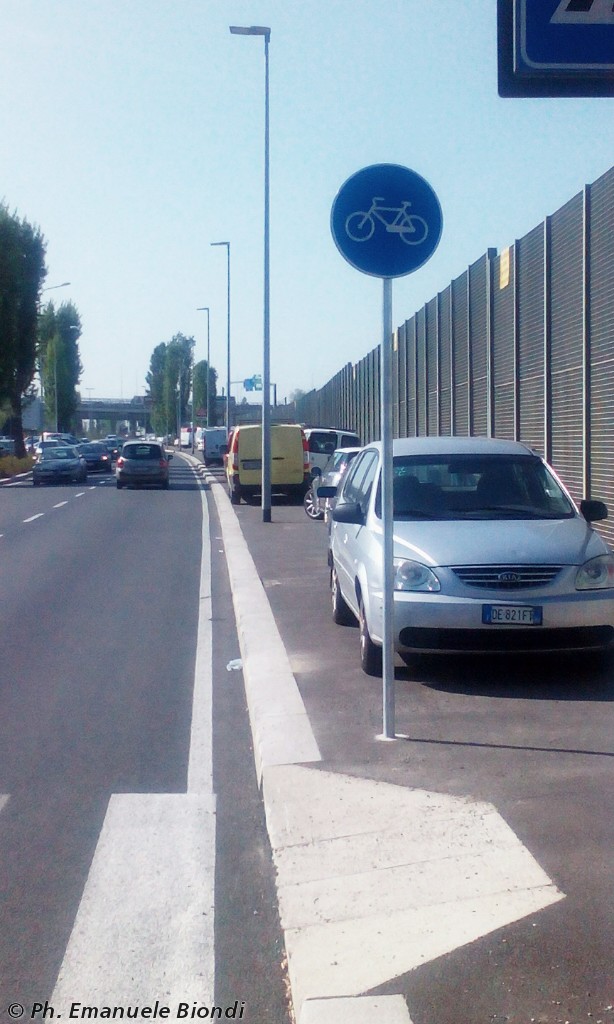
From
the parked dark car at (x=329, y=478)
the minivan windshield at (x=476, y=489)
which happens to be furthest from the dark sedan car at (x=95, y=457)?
the minivan windshield at (x=476, y=489)

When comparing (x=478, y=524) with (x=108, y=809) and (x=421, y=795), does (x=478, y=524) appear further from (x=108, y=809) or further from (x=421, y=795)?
(x=108, y=809)

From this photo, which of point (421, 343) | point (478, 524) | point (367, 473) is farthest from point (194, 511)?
point (478, 524)

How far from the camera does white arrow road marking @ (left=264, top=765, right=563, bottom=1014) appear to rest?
391 centimetres

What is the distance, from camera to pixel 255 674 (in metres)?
8.20

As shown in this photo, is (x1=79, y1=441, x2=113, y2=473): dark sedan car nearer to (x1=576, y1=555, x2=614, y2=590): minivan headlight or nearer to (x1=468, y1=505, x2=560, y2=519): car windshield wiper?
(x1=468, y1=505, x2=560, y2=519): car windshield wiper

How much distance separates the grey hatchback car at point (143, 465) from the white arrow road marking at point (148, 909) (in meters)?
34.4

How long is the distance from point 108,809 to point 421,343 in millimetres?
26652

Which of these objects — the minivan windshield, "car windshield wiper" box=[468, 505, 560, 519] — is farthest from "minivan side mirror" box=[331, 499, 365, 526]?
"car windshield wiper" box=[468, 505, 560, 519]

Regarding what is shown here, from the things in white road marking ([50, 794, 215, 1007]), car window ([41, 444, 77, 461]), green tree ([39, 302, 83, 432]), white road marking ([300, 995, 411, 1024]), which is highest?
green tree ([39, 302, 83, 432])

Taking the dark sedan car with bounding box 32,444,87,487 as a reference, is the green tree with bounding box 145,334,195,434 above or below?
above

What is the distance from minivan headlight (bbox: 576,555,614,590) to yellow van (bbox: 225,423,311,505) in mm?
22144

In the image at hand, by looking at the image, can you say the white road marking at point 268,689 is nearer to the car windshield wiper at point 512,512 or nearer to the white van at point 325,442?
the car windshield wiper at point 512,512

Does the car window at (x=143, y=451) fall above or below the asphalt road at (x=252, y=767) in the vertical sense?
above

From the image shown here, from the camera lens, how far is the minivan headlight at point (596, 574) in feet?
25.9
